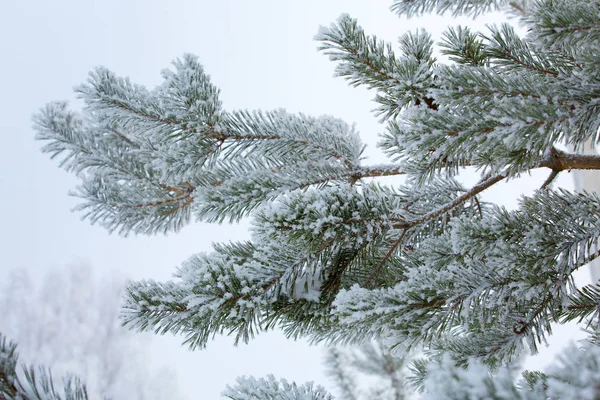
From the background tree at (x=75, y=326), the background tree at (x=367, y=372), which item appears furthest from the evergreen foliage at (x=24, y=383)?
the background tree at (x=75, y=326)

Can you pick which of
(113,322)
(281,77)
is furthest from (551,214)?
(281,77)

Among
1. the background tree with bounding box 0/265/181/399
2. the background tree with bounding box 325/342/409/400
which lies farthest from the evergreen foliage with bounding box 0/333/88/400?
the background tree with bounding box 0/265/181/399

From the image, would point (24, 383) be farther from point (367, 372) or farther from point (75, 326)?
point (75, 326)

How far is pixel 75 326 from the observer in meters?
4.40

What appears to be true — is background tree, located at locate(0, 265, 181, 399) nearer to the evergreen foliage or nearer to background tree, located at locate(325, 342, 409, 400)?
background tree, located at locate(325, 342, 409, 400)

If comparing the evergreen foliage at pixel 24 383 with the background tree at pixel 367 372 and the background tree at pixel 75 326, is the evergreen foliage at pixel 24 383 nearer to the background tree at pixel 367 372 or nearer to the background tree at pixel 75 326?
the background tree at pixel 367 372

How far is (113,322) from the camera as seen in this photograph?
4535 mm

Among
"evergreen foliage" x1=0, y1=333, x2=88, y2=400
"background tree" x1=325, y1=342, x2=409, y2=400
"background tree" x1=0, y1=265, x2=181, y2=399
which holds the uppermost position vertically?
"background tree" x1=0, y1=265, x2=181, y2=399

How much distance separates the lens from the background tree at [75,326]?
4234 millimetres

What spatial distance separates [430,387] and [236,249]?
47 centimetres

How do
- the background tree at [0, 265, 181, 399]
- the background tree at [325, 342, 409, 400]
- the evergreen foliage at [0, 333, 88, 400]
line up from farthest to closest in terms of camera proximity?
the background tree at [0, 265, 181, 399] → the background tree at [325, 342, 409, 400] → the evergreen foliage at [0, 333, 88, 400]

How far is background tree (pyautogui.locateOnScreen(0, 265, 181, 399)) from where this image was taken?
4234mm

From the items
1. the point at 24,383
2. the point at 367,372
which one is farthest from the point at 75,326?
the point at 24,383

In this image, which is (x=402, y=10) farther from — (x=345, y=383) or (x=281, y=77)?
(x=281, y=77)
